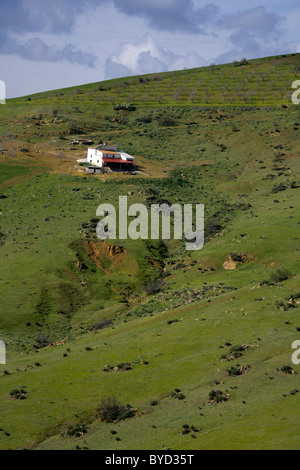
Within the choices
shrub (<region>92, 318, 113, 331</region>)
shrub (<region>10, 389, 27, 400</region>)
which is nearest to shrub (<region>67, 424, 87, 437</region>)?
shrub (<region>10, 389, 27, 400</region>)

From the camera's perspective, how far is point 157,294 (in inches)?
2825

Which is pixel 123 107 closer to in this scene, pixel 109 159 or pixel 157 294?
pixel 109 159

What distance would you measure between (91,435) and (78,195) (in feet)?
217

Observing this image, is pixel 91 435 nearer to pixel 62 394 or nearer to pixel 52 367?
pixel 62 394

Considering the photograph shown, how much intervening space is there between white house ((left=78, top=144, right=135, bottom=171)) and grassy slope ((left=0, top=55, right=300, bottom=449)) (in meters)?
4.80

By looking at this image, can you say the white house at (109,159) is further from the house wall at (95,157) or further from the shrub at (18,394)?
the shrub at (18,394)

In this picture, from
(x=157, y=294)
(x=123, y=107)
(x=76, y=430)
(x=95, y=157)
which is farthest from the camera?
(x=123, y=107)

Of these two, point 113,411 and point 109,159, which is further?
point 109,159

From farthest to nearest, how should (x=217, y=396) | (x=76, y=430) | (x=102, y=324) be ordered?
(x=102, y=324)
(x=217, y=396)
(x=76, y=430)

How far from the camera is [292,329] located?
1928 inches

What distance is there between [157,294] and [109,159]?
46794mm

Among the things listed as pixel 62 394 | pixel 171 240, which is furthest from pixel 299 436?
pixel 171 240

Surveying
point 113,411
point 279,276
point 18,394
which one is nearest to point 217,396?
point 113,411

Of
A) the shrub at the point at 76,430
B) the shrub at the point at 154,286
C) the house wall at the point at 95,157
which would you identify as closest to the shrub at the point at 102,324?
the shrub at the point at 154,286
